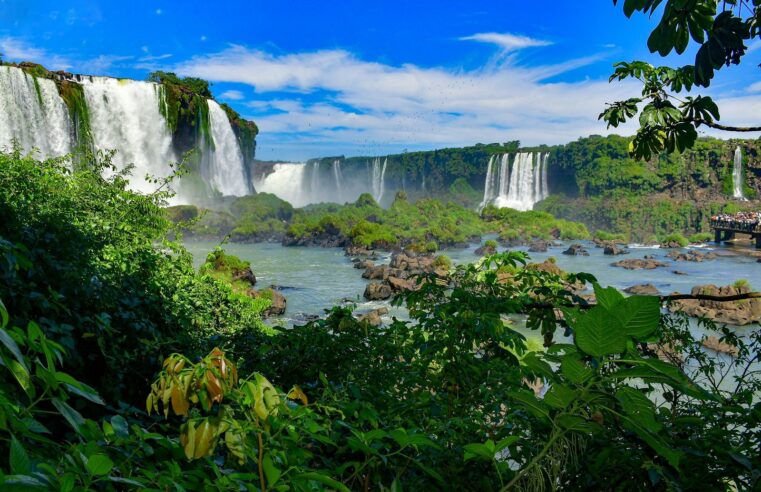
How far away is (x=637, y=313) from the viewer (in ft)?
2.14

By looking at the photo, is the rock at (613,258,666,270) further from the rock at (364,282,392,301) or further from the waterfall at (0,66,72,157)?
the waterfall at (0,66,72,157)

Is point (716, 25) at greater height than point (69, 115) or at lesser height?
lesser

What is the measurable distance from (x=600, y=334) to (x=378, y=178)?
6579 cm

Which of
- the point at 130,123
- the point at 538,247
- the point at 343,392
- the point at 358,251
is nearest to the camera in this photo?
the point at 343,392

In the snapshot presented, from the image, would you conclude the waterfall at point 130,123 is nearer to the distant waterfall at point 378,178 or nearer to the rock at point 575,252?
the rock at point 575,252

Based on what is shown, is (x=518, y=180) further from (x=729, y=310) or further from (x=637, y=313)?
(x=637, y=313)

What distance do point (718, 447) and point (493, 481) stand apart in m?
0.55

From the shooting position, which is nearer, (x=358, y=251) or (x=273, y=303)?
(x=273, y=303)

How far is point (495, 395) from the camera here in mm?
1962

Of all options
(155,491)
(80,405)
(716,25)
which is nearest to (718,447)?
(155,491)

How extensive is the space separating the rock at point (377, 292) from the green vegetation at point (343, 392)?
11336mm

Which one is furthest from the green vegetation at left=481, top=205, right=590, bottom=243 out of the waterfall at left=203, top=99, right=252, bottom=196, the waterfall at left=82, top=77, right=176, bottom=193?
the waterfall at left=82, top=77, right=176, bottom=193

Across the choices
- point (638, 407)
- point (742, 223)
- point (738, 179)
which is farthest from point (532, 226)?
point (638, 407)

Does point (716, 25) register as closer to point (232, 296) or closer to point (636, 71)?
point (636, 71)
